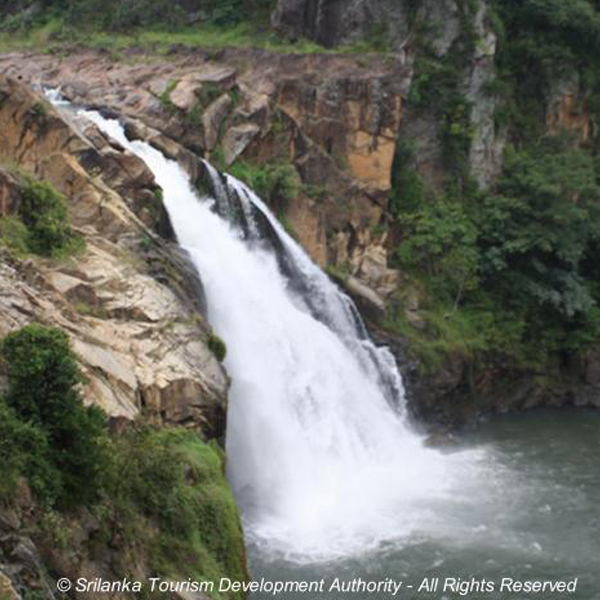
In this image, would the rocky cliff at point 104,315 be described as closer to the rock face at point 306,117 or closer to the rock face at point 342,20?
the rock face at point 306,117

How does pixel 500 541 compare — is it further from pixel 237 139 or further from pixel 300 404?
pixel 237 139

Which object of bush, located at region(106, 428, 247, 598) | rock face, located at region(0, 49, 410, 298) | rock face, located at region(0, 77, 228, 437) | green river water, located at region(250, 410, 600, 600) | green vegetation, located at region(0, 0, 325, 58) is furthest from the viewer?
green vegetation, located at region(0, 0, 325, 58)

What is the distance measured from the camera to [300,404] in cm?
1920

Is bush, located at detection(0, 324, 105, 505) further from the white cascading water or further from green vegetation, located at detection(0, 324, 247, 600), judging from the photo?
the white cascading water

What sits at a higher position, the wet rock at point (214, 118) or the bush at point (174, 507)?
the wet rock at point (214, 118)

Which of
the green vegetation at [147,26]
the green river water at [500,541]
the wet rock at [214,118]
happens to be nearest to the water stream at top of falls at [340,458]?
the green river water at [500,541]

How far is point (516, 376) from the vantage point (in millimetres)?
28125

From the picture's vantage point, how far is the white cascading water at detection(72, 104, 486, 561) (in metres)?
17.1

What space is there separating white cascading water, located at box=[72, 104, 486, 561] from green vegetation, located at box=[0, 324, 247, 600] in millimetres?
4678

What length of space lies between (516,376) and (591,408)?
276 centimetres

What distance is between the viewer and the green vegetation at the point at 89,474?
28.5ft

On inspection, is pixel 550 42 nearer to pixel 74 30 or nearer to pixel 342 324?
pixel 342 324

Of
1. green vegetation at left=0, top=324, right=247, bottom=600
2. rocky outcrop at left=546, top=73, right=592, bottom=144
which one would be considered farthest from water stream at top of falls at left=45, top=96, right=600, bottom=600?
rocky outcrop at left=546, top=73, right=592, bottom=144

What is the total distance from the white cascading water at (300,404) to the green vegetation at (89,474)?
4678 millimetres
